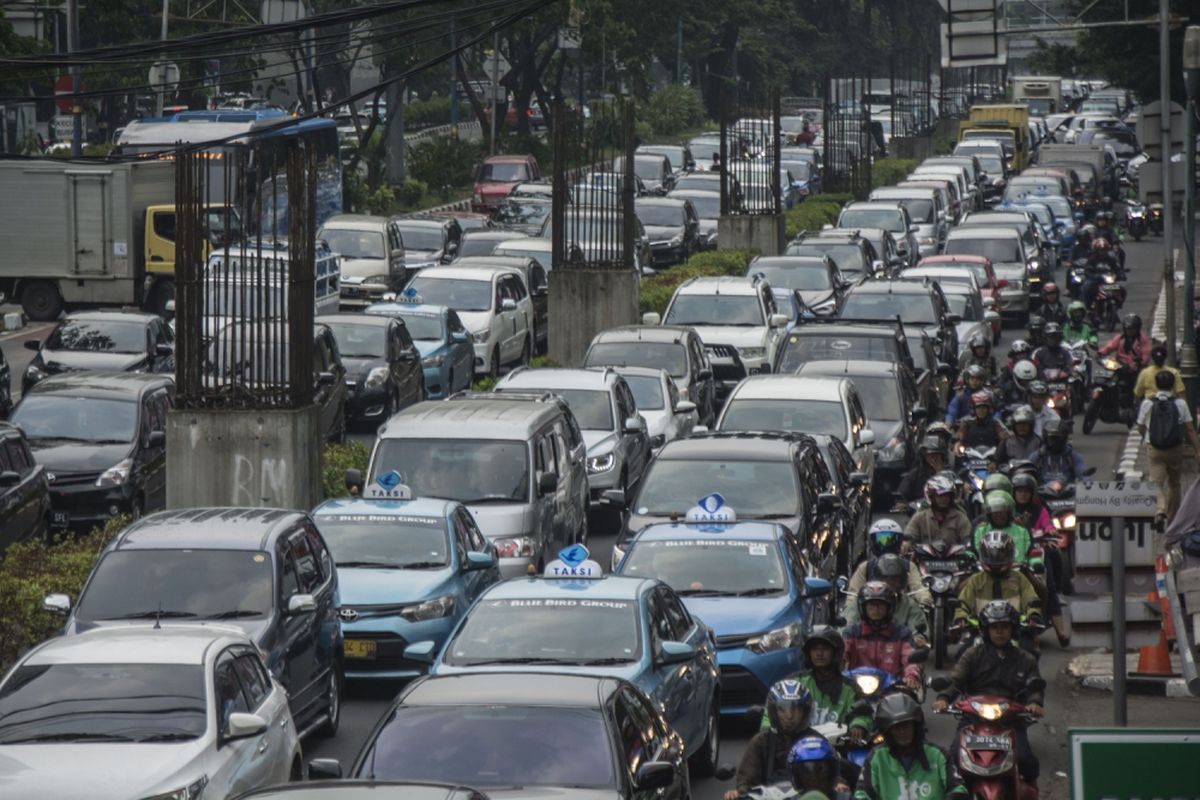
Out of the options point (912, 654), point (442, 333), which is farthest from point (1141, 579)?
point (442, 333)

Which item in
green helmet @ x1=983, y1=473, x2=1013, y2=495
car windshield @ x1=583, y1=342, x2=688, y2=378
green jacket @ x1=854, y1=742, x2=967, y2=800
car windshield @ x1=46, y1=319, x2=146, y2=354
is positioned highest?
car windshield @ x1=46, y1=319, x2=146, y2=354

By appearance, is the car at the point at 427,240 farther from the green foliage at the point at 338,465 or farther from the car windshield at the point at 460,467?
the car windshield at the point at 460,467

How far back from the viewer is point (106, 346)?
29.5 meters

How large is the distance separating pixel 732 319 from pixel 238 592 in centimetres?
1797

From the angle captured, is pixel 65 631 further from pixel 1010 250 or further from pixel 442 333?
pixel 1010 250

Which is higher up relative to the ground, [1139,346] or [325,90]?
[325,90]

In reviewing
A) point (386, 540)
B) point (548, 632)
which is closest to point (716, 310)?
point (386, 540)

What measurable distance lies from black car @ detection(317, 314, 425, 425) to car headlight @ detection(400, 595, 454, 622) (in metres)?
12.5

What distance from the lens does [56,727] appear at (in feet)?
37.6

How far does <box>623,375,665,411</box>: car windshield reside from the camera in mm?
26422

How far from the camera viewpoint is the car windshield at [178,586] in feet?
48.1

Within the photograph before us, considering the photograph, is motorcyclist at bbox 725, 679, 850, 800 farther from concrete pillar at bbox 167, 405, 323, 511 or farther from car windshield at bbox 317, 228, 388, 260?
car windshield at bbox 317, 228, 388, 260

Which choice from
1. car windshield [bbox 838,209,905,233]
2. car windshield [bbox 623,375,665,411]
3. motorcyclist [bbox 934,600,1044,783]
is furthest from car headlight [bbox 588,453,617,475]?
car windshield [bbox 838,209,905,233]

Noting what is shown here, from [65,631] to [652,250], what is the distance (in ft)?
113
